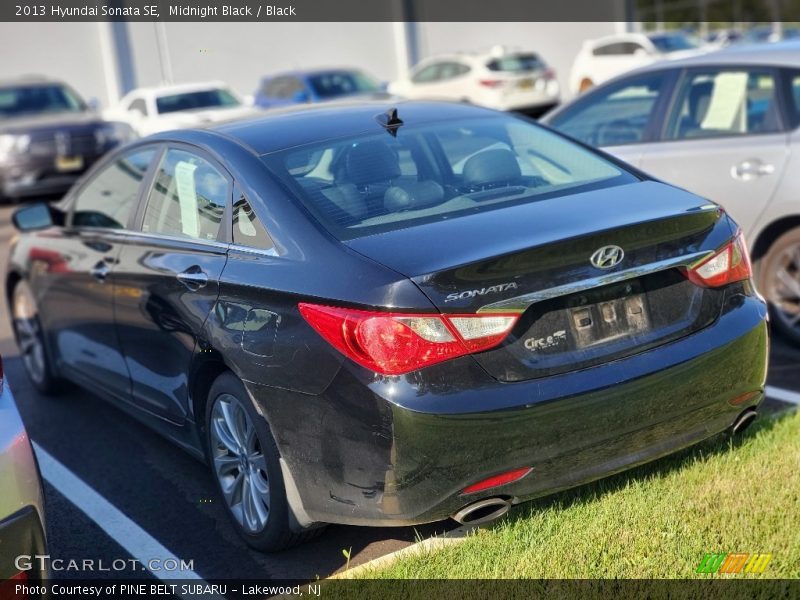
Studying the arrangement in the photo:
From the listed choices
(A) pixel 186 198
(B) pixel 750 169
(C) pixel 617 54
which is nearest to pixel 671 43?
(C) pixel 617 54

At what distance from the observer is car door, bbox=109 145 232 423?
169 inches

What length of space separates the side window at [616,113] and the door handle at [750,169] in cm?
75

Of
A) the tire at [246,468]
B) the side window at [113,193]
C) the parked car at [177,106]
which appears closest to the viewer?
the tire at [246,468]

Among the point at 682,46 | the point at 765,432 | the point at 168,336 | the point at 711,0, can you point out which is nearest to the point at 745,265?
the point at 765,432

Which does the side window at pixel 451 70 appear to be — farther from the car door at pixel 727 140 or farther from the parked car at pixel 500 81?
the car door at pixel 727 140

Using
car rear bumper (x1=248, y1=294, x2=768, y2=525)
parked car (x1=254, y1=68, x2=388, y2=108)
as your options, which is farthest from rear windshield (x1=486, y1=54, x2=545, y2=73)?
car rear bumper (x1=248, y1=294, x2=768, y2=525)

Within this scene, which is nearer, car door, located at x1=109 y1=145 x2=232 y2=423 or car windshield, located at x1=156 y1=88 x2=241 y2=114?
car door, located at x1=109 y1=145 x2=232 y2=423

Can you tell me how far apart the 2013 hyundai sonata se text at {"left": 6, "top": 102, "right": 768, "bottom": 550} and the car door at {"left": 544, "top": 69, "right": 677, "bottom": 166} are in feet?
6.37

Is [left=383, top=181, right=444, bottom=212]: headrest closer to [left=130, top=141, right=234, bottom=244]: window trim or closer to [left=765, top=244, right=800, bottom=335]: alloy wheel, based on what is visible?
[left=130, top=141, right=234, bottom=244]: window trim

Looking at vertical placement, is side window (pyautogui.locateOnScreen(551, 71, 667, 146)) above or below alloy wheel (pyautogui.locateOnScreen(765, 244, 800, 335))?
above

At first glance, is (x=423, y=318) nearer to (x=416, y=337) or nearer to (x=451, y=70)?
(x=416, y=337)

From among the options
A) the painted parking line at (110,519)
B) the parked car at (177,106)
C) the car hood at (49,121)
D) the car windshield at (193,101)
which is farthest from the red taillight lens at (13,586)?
the car windshield at (193,101)

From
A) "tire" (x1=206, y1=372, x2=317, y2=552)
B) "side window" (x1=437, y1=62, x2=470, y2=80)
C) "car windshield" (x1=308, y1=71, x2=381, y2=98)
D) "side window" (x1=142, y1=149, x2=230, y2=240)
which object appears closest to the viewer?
"tire" (x1=206, y1=372, x2=317, y2=552)

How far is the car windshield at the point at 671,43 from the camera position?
28.6 m
